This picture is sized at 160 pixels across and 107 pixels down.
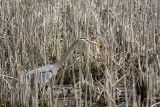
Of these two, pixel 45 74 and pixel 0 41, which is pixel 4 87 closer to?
pixel 45 74

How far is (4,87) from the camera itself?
4.38 meters

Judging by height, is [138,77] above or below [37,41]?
below

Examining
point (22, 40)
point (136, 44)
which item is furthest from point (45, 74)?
point (136, 44)

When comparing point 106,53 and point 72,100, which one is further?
point 106,53

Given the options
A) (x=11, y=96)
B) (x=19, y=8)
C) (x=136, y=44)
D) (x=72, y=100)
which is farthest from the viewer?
(x=19, y=8)

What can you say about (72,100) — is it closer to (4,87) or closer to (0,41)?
(4,87)

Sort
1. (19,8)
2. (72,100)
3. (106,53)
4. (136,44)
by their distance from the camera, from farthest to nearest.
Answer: (19,8) < (136,44) < (106,53) < (72,100)

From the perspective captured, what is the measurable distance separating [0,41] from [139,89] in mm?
2552

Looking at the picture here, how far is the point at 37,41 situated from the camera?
18.2ft

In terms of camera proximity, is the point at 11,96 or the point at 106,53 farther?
the point at 106,53

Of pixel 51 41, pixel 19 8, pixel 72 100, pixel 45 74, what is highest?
pixel 19 8

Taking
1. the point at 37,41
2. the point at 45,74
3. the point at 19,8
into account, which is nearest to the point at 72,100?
the point at 45,74

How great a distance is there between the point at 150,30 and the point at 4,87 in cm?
264

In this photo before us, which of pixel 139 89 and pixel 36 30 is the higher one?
pixel 36 30
